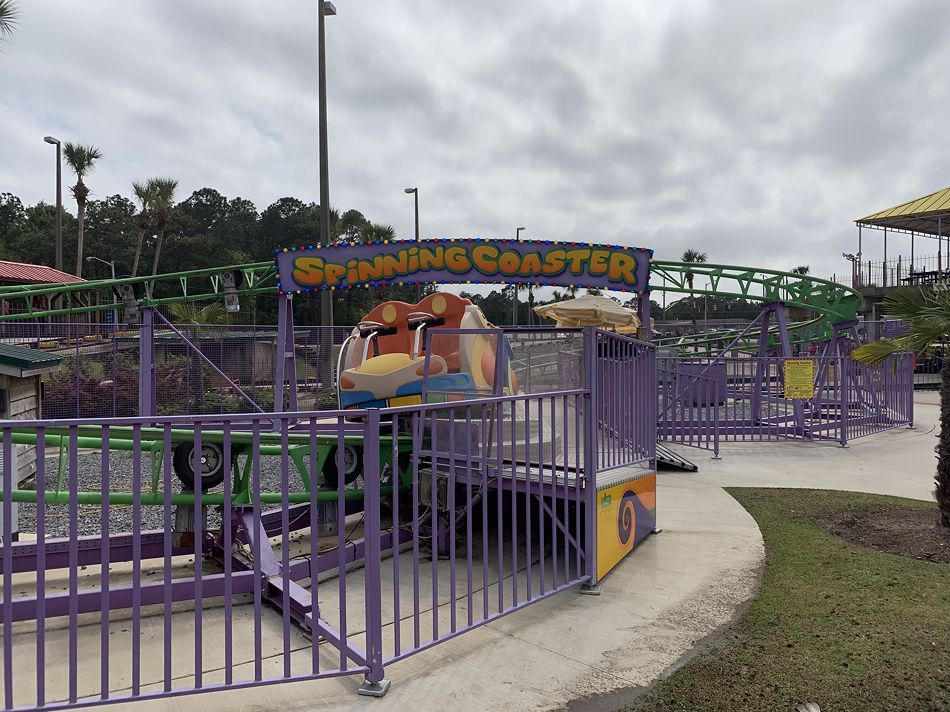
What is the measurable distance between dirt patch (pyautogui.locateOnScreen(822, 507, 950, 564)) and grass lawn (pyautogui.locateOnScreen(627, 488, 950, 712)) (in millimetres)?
253

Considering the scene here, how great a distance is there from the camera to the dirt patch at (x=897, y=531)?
5.95 meters

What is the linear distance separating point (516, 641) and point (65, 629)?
300 cm

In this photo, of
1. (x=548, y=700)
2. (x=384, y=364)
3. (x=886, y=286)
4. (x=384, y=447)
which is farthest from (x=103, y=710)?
(x=886, y=286)

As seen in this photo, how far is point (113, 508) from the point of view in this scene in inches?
322

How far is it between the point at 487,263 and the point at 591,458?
4461 mm

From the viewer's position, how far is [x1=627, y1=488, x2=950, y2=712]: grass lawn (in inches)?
135

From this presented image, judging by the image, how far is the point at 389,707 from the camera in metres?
3.33

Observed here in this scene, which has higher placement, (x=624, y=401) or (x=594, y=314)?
(x=594, y=314)

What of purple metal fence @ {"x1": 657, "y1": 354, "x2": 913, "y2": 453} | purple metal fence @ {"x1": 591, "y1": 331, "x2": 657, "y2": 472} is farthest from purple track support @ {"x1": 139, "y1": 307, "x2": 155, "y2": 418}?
purple metal fence @ {"x1": 657, "y1": 354, "x2": 913, "y2": 453}

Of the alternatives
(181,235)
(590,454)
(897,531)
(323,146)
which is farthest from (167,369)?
(181,235)

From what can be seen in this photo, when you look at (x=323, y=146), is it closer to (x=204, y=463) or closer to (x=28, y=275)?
(x=204, y=463)

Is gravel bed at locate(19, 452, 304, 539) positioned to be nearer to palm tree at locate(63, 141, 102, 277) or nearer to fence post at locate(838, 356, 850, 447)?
fence post at locate(838, 356, 850, 447)

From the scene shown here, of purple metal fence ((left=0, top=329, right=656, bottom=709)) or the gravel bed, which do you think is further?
the gravel bed

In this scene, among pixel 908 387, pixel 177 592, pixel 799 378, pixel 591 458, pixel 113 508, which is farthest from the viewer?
pixel 908 387
